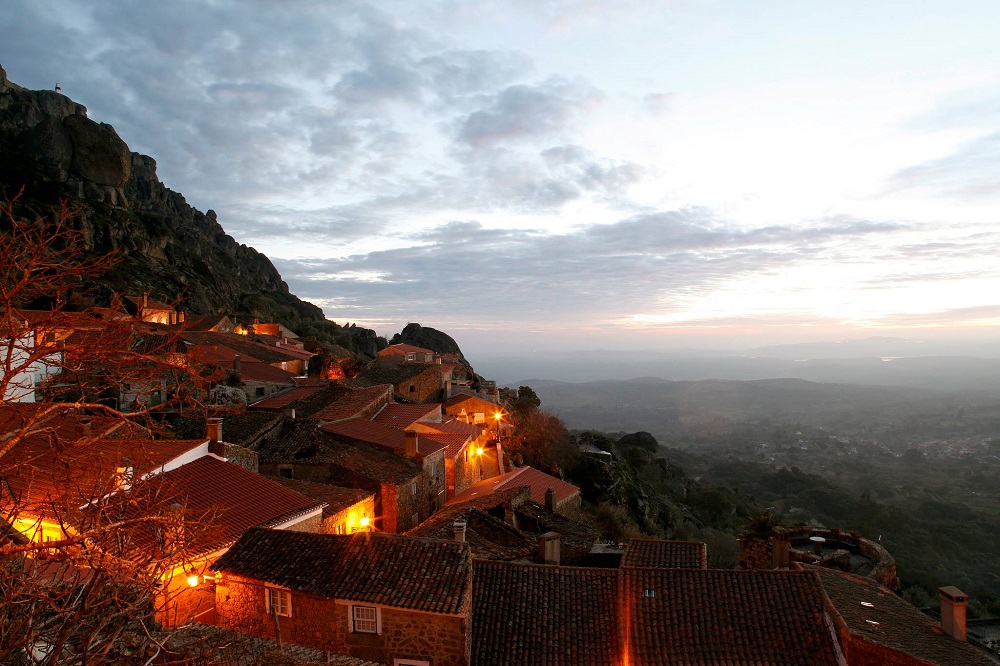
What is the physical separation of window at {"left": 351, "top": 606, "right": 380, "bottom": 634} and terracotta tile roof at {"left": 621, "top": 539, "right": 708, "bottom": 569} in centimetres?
724

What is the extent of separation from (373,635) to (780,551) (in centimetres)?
1419

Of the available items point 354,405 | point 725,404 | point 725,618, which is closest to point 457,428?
point 354,405

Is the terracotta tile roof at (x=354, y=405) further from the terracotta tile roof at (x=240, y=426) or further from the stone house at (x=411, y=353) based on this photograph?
the stone house at (x=411, y=353)

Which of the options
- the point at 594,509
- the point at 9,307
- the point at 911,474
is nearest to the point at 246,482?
the point at 9,307

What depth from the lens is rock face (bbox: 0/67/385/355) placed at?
62.7 metres

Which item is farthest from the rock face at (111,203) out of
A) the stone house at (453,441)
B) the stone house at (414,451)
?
the stone house at (414,451)

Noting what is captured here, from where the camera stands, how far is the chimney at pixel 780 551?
61.7ft

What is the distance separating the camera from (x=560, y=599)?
1202 cm

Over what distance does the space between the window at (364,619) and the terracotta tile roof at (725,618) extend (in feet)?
15.4

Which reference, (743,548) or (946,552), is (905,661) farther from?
(946,552)

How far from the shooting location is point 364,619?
10.3m

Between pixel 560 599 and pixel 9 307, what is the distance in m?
10.4

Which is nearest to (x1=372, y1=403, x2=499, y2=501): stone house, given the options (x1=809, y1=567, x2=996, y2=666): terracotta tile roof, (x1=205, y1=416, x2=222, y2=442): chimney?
(x1=205, y1=416, x2=222, y2=442): chimney

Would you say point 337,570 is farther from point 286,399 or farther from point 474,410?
point 474,410
